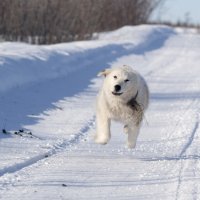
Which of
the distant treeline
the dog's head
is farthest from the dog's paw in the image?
the distant treeline

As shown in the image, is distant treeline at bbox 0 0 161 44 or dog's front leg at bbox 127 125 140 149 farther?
distant treeline at bbox 0 0 161 44

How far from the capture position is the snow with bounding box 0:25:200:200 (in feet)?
17.9

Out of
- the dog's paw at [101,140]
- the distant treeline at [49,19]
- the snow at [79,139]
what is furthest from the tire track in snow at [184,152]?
the distant treeline at [49,19]

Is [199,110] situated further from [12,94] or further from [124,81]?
[124,81]

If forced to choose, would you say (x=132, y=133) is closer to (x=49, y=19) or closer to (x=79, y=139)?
(x=79, y=139)

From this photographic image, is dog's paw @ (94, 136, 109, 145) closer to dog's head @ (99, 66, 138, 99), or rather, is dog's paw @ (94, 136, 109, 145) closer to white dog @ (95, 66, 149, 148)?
white dog @ (95, 66, 149, 148)

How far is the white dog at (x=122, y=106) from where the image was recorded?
22.8 feet

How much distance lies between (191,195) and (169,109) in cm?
560

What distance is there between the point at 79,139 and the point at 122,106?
935 millimetres

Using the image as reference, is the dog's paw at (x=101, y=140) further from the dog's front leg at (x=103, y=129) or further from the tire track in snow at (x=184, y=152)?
the tire track in snow at (x=184, y=152)

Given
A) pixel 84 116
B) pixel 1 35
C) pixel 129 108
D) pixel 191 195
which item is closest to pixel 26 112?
pixel 84 116

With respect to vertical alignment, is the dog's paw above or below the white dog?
below

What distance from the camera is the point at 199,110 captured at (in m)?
10.7

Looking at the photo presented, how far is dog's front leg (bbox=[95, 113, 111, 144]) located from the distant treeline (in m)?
14.5
